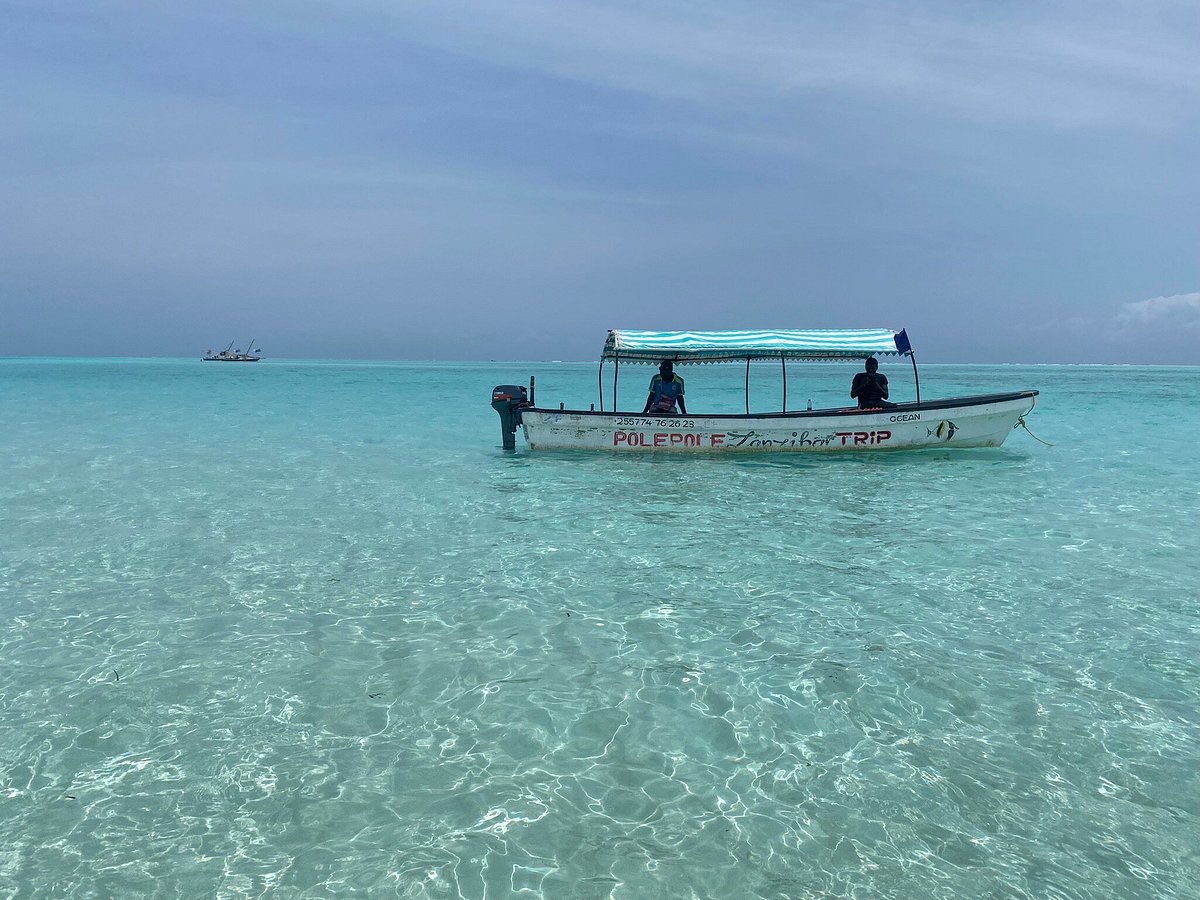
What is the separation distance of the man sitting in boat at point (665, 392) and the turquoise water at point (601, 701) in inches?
209

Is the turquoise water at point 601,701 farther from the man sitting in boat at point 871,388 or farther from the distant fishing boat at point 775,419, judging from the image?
the man sitting in boat at point 871,388

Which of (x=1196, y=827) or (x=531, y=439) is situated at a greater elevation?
(x=531, y=439)

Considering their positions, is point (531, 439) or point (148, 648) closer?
point (148, 648)

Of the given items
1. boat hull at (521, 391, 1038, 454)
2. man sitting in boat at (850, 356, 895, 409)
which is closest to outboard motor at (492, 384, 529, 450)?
boat hull at (521, 391, 1038, 454)

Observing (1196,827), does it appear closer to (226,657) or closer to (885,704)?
(885,704)

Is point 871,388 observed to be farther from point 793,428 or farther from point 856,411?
point 793,428

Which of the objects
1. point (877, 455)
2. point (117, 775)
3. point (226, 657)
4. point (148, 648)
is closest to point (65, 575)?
point (148, 648)

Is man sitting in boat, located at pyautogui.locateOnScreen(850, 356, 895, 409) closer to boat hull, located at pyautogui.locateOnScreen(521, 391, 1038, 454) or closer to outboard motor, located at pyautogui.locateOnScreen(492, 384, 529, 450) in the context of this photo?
boat hull, located at pyautogui.locateOnScreen(521, 391, 1038, 454)

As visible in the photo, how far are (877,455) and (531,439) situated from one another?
842 centimetres

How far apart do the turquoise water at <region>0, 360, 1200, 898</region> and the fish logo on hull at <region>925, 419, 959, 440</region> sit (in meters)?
5.06

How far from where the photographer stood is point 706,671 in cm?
610

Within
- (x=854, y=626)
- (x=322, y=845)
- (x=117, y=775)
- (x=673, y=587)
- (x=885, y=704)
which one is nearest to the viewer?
(x=322, y=845)

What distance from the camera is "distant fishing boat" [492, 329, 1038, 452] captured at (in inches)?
662

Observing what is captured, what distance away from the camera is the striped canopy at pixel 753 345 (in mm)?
16906
